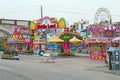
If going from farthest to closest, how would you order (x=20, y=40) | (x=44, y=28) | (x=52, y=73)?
(x=20, y=40), (x=44, y=28), (x=52, y=73)

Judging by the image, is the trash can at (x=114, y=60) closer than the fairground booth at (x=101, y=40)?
Yes

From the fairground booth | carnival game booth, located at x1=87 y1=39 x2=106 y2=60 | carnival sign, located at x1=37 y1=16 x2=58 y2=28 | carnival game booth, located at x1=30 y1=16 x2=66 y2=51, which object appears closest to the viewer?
the fairground booth

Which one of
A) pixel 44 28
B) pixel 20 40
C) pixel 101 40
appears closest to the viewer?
pixel 101 40

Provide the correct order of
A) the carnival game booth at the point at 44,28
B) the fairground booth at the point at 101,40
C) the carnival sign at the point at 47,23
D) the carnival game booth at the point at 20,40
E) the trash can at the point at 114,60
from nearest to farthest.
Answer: the trash can at the point at 114,60 → the fairground booth at the point at 101,40 → the carnival game booth at the point at 44,28 → the carnival sign at the point at 47,23 → the carnival game booth at the point at 20,40

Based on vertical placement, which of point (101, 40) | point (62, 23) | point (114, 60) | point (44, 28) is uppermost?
point (62, 23)

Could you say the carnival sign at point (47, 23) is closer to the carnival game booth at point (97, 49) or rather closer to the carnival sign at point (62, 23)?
the carnival sign at point (62, 23)

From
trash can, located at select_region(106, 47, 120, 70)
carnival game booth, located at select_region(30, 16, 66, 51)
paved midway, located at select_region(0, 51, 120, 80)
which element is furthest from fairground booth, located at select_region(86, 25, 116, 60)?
trash can, located at select_region(106, 47, 120, 70)

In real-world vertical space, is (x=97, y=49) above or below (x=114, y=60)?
above

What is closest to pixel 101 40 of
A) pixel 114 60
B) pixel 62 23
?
pixel 62 23

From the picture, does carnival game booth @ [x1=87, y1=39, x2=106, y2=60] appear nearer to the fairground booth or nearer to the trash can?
the fairground booth

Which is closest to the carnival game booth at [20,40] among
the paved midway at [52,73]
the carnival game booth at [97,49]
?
the carnival game booth at [97,49]

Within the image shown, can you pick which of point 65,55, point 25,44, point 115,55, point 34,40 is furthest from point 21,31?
point 115,55

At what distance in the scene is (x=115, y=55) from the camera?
79.2 ft

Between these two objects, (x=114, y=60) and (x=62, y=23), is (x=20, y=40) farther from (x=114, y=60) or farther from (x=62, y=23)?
(x=114, y=60)
